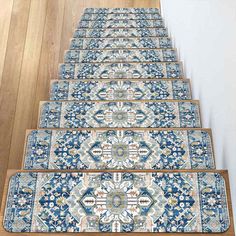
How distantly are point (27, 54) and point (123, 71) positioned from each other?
1.01 meters

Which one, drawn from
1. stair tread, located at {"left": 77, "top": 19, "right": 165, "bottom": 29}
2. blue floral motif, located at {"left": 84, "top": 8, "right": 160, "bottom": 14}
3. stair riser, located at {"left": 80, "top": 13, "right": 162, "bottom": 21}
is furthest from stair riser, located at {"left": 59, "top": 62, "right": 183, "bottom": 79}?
blue floral motif, located at {"left": 84, "top": 8, "right": 160, "bottom": 14}

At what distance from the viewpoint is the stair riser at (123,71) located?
2.14 meters

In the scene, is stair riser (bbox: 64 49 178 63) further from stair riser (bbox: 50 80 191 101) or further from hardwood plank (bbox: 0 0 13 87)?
hardwood plank (bbox: 0 0 13 87)

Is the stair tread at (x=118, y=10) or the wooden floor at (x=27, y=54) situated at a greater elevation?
the stair tread at (x=118, y=10)

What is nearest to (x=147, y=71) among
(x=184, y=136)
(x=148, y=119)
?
(x=148, y=119)

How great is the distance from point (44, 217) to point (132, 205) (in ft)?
0.98

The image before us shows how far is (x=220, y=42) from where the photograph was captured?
4.46ft

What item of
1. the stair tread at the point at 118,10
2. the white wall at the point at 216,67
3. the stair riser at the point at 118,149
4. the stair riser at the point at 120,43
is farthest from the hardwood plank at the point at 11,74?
the white wall at the point at 216,67

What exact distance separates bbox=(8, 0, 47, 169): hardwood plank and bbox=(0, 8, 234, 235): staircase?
0.45 meters

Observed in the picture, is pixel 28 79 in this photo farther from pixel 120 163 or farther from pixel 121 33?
pixel 120 163

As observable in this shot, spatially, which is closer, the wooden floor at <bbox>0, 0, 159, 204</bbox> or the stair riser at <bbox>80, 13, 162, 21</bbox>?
the wooden floor at <bbox>0, 0, 159, 204</bbox>

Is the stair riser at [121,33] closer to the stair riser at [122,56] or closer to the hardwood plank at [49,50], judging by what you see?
the hardwood plank at [49,50]

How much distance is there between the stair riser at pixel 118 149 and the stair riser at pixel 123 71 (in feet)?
2.42

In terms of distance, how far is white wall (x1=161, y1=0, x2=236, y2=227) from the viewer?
125 cm
